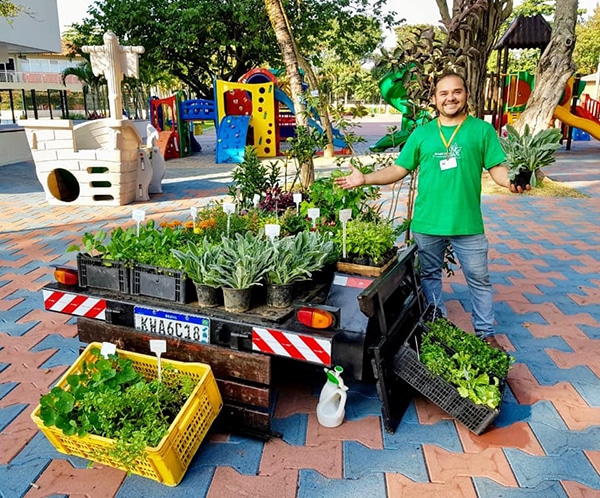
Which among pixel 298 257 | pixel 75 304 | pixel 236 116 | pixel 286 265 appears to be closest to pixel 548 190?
pixel 236 116

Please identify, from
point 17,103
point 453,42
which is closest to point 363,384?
point 453,42

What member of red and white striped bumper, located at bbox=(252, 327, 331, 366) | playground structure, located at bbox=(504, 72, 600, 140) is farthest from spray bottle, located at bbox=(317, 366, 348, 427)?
playground structure, located at bbox=(504, 72, 600, 140)

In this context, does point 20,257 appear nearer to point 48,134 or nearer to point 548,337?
point 48,134

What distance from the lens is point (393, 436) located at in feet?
8.40

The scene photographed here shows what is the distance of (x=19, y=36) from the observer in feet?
63.9

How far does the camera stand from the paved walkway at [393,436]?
87.4 inches

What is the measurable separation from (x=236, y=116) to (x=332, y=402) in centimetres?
1227

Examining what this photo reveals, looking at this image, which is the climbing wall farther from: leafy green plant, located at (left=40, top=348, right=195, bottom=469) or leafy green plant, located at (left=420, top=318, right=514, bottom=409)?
leafy green plant, located at (left=40, top=348, right=195, bottom=469)

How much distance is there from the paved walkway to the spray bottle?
54 mm

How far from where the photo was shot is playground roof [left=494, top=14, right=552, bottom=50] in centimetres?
1539

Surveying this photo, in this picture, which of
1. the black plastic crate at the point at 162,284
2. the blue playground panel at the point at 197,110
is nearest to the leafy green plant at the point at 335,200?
the black plastic crate at the point at 162,284

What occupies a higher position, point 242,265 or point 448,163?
point 448,163

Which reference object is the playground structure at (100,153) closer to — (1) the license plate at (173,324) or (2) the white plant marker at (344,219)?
(1) the license plate at (173,324)

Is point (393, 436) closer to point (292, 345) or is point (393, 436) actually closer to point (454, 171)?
point (292, 345)
